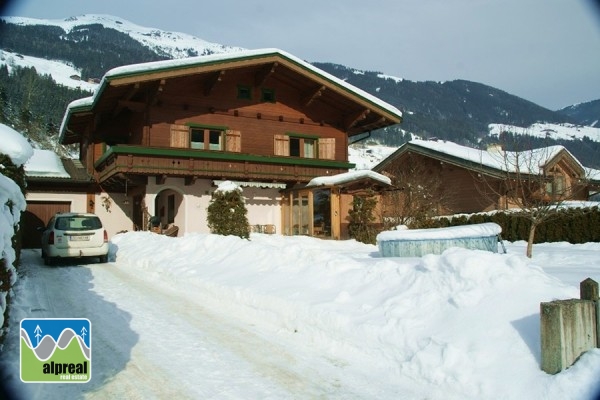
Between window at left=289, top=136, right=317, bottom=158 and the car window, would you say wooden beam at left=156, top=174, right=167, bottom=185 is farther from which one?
window at left=289, top=136, right=317, bottom=158

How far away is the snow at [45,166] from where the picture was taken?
22.6 meters

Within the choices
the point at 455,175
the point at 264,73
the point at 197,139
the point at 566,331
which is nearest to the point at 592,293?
the point at 566,331

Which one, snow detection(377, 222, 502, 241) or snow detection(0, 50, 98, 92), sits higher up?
snow detection(0, 50, 98, 92)

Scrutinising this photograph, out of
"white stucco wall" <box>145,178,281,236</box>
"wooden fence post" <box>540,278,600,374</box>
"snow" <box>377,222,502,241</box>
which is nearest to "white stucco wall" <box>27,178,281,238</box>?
"white stucco wall" <box>145,178,281,236</box>

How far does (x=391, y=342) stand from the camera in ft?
17.6

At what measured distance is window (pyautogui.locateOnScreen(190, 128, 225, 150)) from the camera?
2259cm

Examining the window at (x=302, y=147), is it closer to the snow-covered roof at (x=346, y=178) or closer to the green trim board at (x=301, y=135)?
the green trim board at (x=301, y=135)

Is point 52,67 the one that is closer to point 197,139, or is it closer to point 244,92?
point 244,92

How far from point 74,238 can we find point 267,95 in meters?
14.2

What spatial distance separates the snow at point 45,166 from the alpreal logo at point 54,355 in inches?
762

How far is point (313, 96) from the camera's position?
80.7 feet

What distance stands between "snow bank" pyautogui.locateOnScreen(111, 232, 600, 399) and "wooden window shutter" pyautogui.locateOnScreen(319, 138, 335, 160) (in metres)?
16.5

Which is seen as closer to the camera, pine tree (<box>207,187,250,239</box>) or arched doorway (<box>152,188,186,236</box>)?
pine tree (<box>207,187,250,239</box>)

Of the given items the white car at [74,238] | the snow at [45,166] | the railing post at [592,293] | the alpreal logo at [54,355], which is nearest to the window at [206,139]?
the snow at [45,166]
